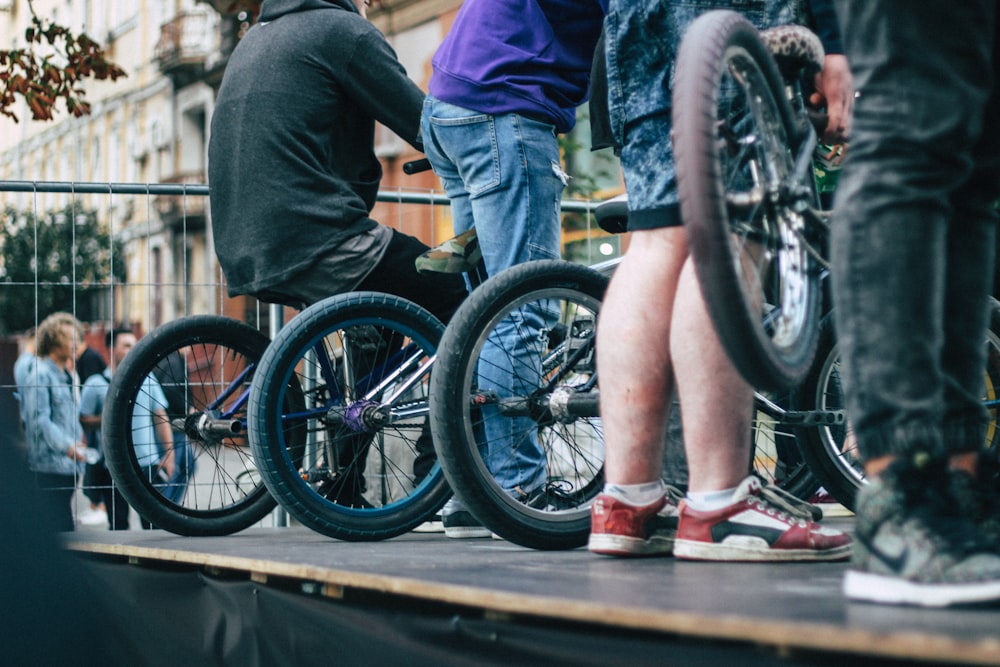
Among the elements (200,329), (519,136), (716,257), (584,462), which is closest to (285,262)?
(200,329)

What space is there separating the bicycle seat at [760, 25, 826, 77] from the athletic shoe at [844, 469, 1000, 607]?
3.07 ft

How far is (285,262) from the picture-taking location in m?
3.57

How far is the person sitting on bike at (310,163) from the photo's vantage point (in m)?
3.57

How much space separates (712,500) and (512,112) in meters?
1.33

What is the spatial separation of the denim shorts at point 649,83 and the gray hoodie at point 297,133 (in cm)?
115

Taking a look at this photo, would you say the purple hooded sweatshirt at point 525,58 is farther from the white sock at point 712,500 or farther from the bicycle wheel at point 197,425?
the white sock at point 712,500

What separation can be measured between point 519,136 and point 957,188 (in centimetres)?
152

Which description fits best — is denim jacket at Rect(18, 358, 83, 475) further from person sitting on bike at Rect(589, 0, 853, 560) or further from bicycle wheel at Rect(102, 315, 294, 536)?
person sitting on bike at Rect(589, 0, 853, 560)

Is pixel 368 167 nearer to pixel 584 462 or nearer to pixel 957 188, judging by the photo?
pixel 584 462

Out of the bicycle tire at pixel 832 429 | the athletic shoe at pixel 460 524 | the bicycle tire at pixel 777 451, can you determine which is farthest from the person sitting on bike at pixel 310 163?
the bicycle tire at pixel 832 429

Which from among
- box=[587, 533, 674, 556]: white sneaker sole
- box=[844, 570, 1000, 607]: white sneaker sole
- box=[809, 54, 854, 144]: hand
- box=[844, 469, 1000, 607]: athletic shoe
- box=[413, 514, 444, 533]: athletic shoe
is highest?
box=[809, 54, 854, 144]: hand

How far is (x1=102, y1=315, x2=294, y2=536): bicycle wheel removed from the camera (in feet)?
11.8

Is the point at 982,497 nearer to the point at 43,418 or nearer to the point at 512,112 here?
the point at 512,112

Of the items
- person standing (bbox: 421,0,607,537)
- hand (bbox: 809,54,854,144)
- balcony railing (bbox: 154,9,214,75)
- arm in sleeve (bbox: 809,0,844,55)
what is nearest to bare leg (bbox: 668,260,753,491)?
hand (bbox: 809,54,854,144)
